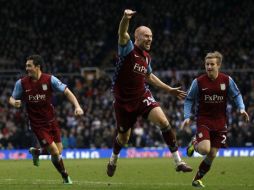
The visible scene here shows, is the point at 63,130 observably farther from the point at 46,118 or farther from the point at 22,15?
the point at 46,118

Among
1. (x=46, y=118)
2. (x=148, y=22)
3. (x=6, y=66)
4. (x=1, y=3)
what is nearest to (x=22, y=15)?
(x=1, y=3)

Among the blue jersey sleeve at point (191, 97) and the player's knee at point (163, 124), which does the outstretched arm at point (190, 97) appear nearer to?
the blue jersey sleeve at point (191, 97)

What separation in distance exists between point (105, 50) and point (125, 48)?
3270cm

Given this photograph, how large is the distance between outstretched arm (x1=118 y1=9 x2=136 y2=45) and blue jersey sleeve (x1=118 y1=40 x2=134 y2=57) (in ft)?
0.46

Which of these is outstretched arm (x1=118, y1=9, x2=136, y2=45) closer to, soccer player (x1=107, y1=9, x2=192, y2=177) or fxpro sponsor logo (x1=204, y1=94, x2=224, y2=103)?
soccer player (x1=107, y1=9, x2=192, y2=177)

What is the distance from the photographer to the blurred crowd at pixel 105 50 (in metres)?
36.4

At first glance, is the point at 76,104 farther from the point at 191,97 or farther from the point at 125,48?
the point at 191,97

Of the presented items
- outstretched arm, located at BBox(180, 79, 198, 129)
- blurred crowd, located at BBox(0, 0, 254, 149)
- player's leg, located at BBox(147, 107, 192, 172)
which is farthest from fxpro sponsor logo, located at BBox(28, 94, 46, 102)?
blurred crowd, located at BBox(0, 0, 254, 149)

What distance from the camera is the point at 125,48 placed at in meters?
13.8

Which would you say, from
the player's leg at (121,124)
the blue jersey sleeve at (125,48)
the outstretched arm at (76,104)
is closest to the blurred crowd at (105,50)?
the player's leg at (121,124)

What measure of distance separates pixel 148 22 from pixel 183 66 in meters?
5.94

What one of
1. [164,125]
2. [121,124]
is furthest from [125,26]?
[121,124]

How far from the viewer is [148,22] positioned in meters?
46.0

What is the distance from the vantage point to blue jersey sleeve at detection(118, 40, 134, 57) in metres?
13.8
